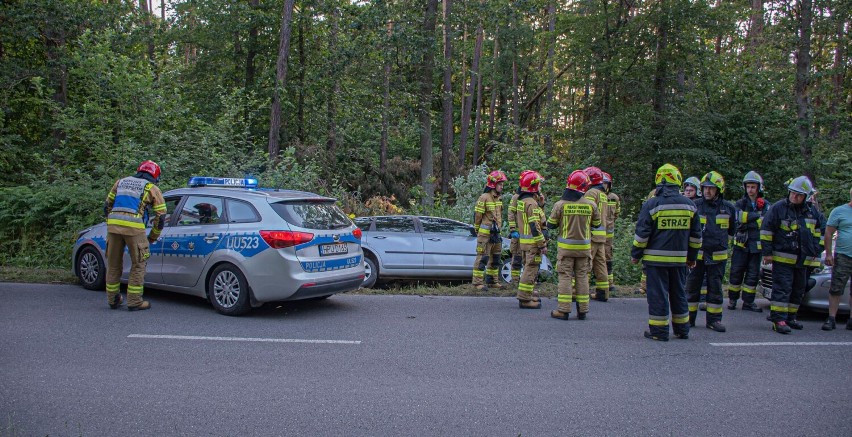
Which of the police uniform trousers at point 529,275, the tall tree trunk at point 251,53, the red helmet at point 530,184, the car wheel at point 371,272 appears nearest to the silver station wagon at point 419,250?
the car wheel at point 371,272

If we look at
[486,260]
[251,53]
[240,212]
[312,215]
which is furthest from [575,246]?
[251,53]

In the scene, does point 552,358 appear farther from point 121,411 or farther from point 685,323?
point 121,411

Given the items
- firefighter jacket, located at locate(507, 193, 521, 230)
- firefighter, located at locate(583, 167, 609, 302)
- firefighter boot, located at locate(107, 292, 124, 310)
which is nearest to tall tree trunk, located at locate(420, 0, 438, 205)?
firefighter jacket, located at locate(507, 193, 521, 230)

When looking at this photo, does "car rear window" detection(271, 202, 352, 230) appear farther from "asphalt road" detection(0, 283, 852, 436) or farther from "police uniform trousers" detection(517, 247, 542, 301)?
"police uniform trousers" detection(517, 247, 542, 301)

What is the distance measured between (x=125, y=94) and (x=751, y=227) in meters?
15.2

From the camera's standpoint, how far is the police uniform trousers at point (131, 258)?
764 cm

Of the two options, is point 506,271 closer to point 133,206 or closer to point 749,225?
point 749,225

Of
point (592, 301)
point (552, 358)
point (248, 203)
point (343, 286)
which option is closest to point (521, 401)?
point (552, 358)

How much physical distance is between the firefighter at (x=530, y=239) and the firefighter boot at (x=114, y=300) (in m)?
5.62

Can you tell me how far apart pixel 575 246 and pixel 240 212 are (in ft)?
14.9

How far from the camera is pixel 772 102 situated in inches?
863

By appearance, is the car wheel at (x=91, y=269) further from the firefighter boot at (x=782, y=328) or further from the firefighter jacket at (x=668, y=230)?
the firefighter boot at (x=782, y=328)

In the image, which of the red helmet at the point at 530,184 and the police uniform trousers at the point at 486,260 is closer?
the red helmet at the point at 530,184

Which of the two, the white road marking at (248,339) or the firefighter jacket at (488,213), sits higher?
the firefighter jacket at (488,213)
